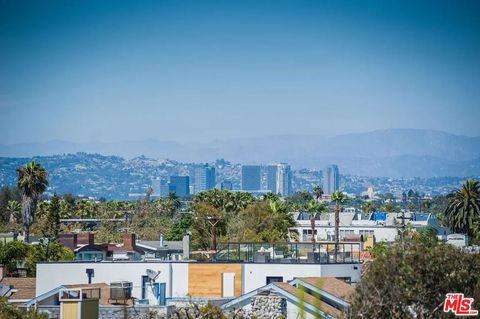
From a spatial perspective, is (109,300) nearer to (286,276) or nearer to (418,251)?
(286,276)

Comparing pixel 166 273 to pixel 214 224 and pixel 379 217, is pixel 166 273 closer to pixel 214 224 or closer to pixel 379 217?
pixel 214 224

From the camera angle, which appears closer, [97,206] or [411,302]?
[411,302]

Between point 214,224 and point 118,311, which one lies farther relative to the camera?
point 214,224

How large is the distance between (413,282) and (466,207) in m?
92.8

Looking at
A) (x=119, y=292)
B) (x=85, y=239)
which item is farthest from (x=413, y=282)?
(x=85, y=239)

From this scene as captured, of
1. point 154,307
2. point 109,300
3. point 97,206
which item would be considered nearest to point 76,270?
point 109,300

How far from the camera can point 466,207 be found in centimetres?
12138

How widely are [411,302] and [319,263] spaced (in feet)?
87.7

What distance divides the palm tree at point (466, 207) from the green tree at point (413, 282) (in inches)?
3491

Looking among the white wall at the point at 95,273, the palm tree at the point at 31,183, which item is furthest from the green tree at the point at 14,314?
the palm tree at the point at 31,183

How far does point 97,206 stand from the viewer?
605ft

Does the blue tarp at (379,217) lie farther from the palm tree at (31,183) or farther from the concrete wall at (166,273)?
the concrete wall at (166,273)

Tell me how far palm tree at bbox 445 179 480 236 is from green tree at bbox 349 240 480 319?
8866 cm

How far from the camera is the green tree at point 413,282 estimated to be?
2939 cm
